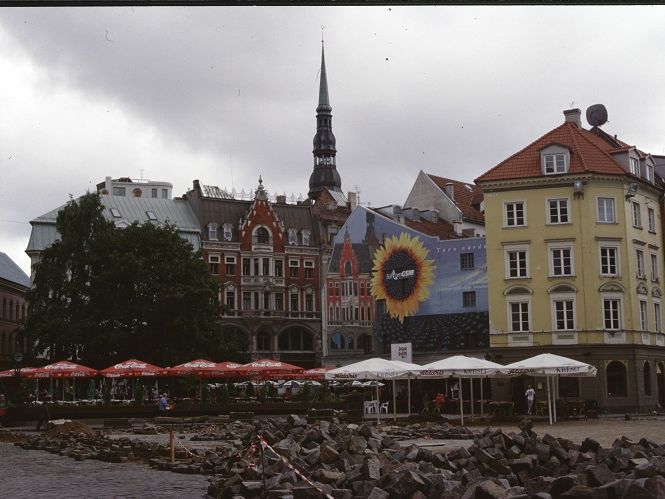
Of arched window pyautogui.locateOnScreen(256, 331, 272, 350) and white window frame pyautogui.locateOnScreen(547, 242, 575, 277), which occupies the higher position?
white window frame pyautogui.locateOnScreen(547, 242, 575, 277)

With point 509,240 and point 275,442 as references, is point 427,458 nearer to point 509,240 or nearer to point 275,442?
point 275,442

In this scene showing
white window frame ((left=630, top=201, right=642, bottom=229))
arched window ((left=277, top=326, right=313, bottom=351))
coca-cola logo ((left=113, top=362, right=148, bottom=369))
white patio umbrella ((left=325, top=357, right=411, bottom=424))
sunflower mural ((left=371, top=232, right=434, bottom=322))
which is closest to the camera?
white patio umbrella ((left=325, top=357, right=411, bottom=424))

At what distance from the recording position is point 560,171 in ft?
197

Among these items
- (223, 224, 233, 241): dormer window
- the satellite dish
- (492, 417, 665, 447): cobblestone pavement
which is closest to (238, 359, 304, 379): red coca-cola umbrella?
(492, 417, 665, 447): cobblestone pavement

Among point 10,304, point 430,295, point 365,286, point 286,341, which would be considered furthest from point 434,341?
point 10,304

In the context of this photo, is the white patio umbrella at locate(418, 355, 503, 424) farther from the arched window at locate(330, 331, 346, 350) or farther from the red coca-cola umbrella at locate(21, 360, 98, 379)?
the arched window at locate(330, 331, 346, 350)

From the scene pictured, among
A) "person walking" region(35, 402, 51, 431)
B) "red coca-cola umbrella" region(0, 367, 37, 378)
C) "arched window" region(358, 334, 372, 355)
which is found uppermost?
"arched window" region(358, 334, 372, 355)

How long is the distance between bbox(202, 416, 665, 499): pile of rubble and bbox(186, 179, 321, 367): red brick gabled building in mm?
68781

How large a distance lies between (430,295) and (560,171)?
15.7 m

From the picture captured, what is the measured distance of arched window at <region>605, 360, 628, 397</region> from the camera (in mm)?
57500

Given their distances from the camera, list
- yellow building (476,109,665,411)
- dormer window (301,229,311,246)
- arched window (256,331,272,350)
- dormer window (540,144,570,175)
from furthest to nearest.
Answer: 1. dormer window (301,229,311,246)
2. arched window (256,331,272,350)
3. dormer window (540,144,570,175)
4. yellow building (476,109,665,411)

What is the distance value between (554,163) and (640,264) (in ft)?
27.1

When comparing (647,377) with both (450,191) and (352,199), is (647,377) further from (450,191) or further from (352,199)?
(352,199)

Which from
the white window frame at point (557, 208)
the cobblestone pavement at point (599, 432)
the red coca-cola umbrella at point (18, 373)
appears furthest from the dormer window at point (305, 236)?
the cobblestone pavement at point (599, 432)
